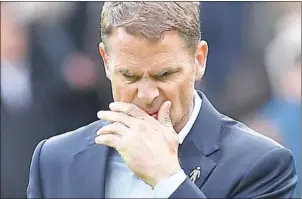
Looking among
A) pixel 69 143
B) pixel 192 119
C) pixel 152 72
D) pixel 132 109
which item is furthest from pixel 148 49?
pixel 69 143

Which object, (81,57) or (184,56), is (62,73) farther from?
(184,56)

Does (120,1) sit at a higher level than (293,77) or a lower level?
higher

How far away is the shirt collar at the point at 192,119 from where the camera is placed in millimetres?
2900

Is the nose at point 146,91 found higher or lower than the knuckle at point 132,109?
higher

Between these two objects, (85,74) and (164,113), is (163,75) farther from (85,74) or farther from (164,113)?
(85,74)

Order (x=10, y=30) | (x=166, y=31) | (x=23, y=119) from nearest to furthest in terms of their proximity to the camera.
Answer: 1. (x=166, y=31)
2. (x=23, y=119)
3. (x=10, y=30)

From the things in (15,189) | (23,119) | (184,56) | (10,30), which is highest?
(184,56)

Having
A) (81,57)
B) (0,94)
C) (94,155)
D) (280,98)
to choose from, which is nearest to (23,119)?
(0,94)

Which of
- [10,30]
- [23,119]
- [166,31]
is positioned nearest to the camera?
[166,31]

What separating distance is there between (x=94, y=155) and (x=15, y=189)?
2.06 m

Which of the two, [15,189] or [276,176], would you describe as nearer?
[276,176]

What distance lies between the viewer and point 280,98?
208 inches

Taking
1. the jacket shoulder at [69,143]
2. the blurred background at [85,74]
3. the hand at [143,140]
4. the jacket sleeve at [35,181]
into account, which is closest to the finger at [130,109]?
the hand at [143,140]

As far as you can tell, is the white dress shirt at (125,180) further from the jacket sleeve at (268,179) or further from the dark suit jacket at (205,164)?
the jacket sleeve at (268,179)
